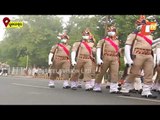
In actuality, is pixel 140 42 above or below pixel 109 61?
above

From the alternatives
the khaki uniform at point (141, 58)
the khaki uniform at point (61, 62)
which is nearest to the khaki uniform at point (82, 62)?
the khaki uniform at point (61, 62)

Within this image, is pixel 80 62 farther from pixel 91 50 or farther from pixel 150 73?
pixel 150 73

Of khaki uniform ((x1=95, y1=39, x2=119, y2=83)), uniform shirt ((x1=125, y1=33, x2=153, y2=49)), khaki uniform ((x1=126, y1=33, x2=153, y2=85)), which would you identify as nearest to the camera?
A: khaki uniform ((x1=126, y1=33, x2=153, y2=85))

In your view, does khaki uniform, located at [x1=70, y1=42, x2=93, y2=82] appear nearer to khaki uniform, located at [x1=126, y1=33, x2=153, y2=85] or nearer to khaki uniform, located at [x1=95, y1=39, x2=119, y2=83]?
khaki uniform, located at [x1=95, y1=39, x2=119, y2=83]

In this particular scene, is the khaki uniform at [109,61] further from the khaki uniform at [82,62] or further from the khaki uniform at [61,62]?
the khaki uniform at [61,62]

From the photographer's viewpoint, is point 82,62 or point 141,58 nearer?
point 141,58

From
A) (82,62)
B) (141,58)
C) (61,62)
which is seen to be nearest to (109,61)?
(82,62)

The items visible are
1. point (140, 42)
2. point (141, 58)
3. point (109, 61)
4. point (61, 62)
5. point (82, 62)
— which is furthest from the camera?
point (61, 62)

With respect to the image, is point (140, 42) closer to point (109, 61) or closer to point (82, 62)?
point (109, 61)

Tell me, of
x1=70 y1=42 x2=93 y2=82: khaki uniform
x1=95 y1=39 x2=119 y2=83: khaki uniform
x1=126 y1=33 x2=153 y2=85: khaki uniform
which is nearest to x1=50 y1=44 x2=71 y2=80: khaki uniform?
x1=70 y1=42 x2=93 y2=82: khaki uniform

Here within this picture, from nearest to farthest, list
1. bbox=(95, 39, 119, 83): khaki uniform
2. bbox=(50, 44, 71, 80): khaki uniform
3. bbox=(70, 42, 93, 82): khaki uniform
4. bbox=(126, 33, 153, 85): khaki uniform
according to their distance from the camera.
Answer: bbox=(126, 33, 153, 85): khaki uniform, bbox=(95, 39, 119, 83): khaki uniform, bbox=(70, 42, 93, 82): khaki uniform, bbox=(50, 44, 71, 80): khaki uniform

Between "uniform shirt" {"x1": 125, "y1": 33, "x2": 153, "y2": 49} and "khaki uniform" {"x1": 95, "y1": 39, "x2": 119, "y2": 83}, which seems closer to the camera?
"uniform shirt" {"x1": 125, "y1": 33, "x2": 153, "y2": 49}

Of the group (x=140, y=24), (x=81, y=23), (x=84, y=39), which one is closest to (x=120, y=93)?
(x=140, y=24)
